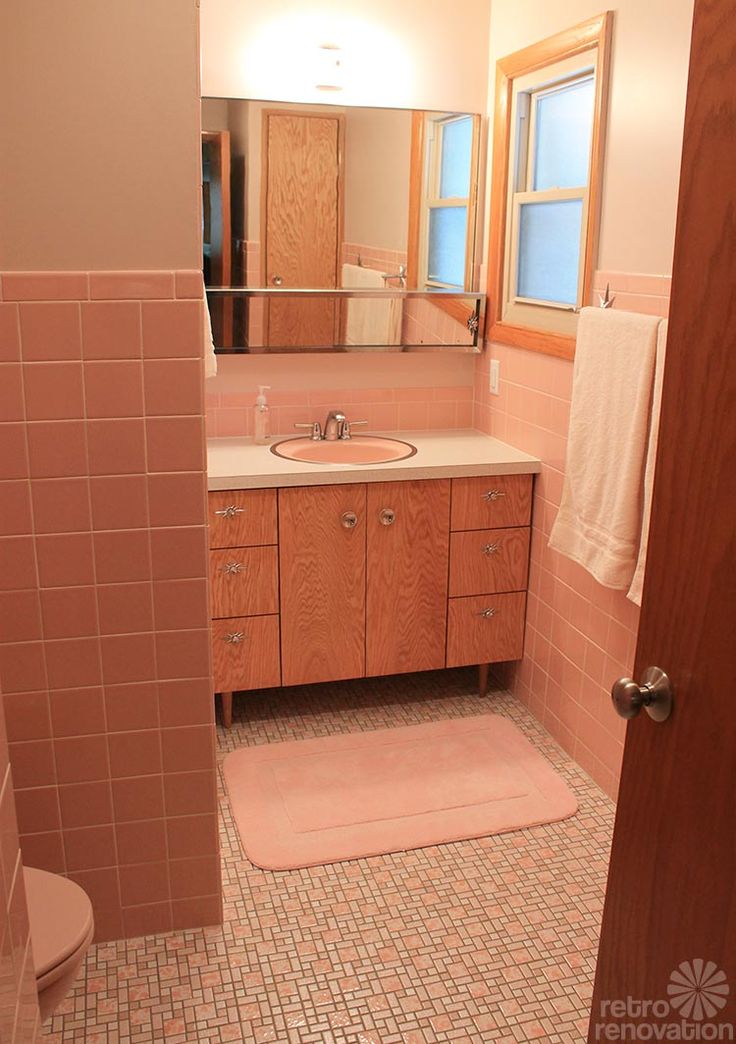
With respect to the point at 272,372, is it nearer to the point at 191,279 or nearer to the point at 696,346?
the point at 191,279

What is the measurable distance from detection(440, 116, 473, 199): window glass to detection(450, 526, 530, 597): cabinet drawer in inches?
46.4

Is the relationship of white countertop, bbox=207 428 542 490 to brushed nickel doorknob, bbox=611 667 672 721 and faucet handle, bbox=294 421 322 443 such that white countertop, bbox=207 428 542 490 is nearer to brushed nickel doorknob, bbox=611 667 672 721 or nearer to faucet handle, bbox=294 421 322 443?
faucet handle, bbox=294 421 322 443

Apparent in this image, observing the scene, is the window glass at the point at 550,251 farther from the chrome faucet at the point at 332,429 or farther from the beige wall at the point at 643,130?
the chrome faucet at the point at 332,429

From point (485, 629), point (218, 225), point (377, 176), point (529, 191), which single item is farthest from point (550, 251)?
point (485, 629)

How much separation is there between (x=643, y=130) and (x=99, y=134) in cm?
139

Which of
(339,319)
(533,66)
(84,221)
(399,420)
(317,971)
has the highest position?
(533,66)

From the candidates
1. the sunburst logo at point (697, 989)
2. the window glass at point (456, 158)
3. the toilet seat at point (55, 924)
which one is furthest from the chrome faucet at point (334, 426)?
the sunburst logo at point (697, 989)

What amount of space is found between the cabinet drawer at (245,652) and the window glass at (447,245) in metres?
1.35

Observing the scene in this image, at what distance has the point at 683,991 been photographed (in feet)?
4.35

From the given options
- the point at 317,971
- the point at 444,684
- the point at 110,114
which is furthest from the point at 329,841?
the point at 110,114

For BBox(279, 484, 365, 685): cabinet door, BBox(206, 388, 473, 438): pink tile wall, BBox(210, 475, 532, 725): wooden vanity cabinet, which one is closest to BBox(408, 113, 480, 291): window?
BBox(206, 388, 473, 438): pink tile wall

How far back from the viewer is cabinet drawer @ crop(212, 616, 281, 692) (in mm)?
3086

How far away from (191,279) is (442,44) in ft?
5.99

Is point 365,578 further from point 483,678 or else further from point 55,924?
point 55,924
